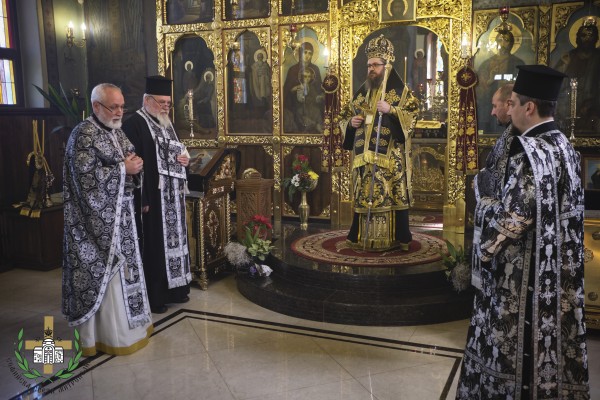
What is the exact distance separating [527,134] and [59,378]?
3528 mm

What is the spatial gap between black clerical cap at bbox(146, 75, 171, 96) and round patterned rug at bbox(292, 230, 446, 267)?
7.48ft

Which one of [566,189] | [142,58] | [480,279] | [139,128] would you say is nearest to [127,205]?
[139,128]

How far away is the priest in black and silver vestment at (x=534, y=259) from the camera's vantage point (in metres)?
2.73

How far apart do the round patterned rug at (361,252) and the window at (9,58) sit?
16.7ft

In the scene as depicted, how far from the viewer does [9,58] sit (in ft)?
28.6

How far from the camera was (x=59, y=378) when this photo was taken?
4.17m

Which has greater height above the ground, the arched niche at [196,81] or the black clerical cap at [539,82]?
the arched niche at [196,81]

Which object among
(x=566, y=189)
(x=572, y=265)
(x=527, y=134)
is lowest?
(x=572, y=265)

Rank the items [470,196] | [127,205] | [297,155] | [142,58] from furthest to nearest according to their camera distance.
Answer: [142,58] < [297,155] < [470,196] < [127,205]

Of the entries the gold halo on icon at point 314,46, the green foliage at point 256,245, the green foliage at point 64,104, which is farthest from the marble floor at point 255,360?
the gold halo on icon at point 314,46

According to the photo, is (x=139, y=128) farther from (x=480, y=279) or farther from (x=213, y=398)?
(x=480, y=279)

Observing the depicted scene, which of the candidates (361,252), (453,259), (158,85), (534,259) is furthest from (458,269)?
(158,85)

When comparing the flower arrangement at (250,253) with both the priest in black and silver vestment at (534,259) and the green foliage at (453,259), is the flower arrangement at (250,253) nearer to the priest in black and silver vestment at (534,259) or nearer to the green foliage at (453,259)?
the green foliage at (453,259)

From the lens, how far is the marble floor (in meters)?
3.91
